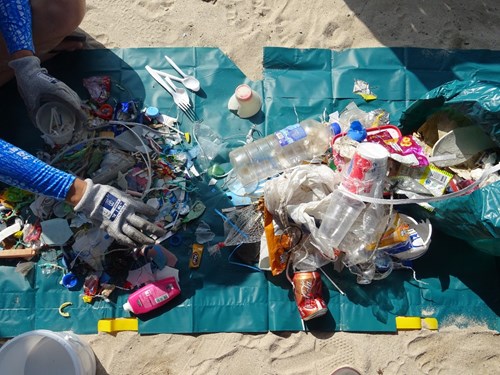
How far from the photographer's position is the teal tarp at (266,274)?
8.59ft

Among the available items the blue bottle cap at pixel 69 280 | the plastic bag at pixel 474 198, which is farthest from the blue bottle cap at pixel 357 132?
the blue bottle cap at pixel 69 280

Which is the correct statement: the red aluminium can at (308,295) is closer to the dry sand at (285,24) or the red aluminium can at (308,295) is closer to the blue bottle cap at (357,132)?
the blue bottle cap at (357,132)

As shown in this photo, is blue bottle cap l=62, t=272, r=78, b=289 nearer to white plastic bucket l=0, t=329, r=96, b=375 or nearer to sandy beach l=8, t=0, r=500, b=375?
white plastic bucket l=0, t=329, r=96, b=375

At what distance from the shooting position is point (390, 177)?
2574mm

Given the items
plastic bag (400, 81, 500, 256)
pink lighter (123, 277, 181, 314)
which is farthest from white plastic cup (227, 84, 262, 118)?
pink lighter (123, 277, 181, 314)

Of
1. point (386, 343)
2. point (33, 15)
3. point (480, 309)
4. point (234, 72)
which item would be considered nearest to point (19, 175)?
point (33, 15)

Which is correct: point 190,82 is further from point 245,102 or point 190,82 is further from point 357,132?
point 357,132

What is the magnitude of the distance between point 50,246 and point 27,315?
16.3 inches

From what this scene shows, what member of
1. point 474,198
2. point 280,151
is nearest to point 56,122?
point 280,151

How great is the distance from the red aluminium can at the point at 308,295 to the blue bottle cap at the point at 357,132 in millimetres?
819

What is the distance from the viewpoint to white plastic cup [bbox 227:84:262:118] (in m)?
2.86

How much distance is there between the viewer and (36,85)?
259 centimetres

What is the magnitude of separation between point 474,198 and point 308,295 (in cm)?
103

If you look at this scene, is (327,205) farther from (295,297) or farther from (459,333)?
(459,333)
